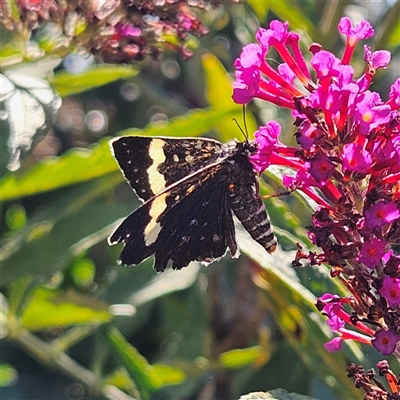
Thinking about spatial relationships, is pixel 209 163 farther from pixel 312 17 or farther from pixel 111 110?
pixel 111 110

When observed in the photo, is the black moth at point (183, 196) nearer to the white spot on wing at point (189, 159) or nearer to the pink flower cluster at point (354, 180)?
the white spot on wing at point (189, 159)

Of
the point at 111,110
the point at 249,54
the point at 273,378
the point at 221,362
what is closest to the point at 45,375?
the point at 221,362

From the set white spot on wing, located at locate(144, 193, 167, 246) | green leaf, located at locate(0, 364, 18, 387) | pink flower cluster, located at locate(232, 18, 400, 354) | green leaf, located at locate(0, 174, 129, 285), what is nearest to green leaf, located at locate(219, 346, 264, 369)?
green leaf, located at locate(0, 174, 129, 285)

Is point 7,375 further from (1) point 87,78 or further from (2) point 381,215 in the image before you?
(2) point 381,215

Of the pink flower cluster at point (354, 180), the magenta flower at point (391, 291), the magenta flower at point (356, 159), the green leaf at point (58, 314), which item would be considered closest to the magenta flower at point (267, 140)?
the pink flower cluster at point (354, 180)

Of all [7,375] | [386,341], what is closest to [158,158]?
[386,341]

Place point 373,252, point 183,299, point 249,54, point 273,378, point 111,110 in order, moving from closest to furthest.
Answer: point 373,252, point 249,54, point 273,378, point 183,299, point 111,110
